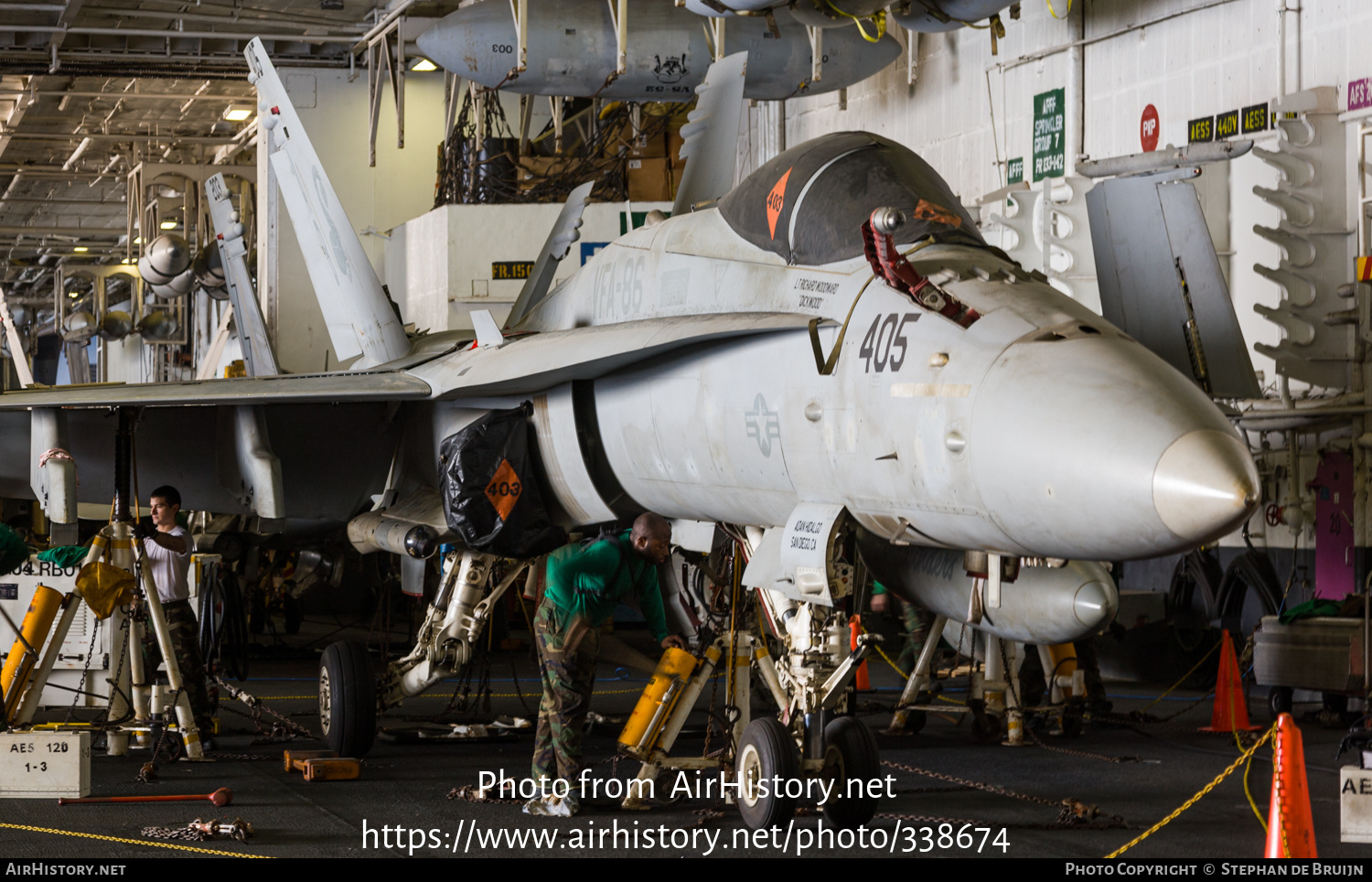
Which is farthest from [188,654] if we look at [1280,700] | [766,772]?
[1280,700]

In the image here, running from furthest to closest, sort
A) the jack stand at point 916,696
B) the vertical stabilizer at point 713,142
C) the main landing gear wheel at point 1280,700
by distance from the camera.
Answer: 1. the main landing gear wheel at point 1280,700
2. the jack stand at point 916,696
3. the vertical stabilizer at point 713,142

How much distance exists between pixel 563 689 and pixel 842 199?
2923 mm

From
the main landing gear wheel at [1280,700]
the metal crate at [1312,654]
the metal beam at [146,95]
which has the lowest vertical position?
A: the main landing gear wheel at [1280,700]

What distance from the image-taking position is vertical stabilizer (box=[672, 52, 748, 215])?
7.60m

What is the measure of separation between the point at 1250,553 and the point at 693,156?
→ 639 centimetres

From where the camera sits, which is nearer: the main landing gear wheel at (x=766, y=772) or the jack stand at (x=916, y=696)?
the main landing gear wheel at (x=766, y=772)

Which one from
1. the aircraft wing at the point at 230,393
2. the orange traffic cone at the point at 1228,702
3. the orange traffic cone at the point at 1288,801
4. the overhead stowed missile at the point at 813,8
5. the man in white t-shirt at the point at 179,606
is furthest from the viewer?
the overhead stowed missile at the point at 813,8

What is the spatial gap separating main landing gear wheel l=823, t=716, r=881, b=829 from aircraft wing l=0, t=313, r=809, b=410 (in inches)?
73.8

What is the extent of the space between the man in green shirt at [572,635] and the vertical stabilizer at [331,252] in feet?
10.0

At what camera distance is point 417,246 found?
15742 millimetres

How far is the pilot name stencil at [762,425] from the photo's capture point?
5215mm

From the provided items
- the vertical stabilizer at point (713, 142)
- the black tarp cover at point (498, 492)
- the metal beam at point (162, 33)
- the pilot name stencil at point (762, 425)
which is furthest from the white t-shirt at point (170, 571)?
the metal beam at point (162, 33)

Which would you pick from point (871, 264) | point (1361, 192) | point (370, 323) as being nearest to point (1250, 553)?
point (1361, 192)

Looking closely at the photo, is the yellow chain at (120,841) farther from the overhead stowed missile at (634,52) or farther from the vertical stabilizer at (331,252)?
the overhead stowed missile at (634,52)
